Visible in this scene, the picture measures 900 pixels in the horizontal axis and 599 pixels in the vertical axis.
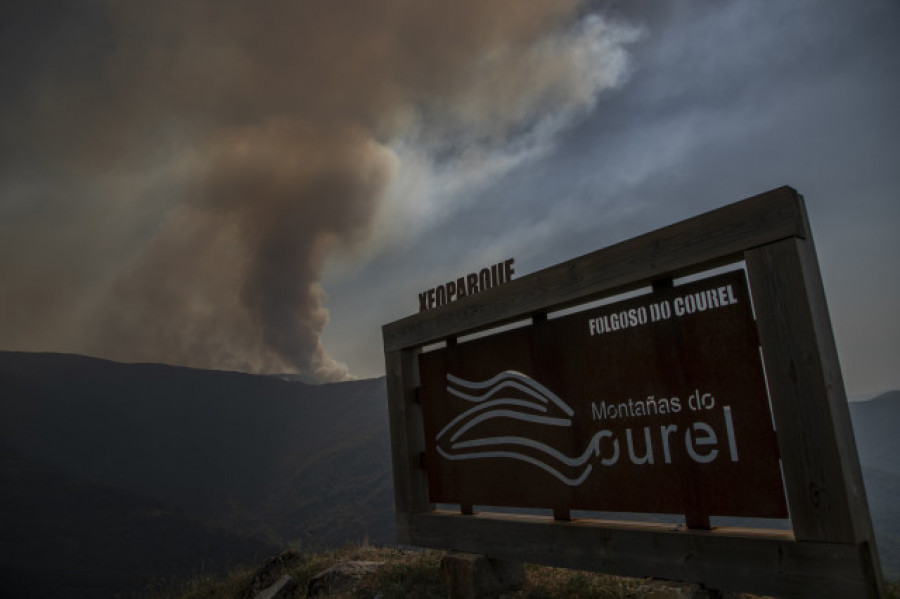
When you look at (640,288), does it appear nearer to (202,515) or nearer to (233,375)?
(202,515)

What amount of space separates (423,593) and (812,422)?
436 cm

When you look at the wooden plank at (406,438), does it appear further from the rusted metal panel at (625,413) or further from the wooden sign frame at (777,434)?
the wooden sign frame at (777,434)

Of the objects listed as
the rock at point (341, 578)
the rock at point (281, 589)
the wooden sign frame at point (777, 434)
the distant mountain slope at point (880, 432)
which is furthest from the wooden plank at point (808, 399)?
the distant mountain slope at point (880, 432)

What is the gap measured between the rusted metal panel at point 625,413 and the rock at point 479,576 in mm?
616

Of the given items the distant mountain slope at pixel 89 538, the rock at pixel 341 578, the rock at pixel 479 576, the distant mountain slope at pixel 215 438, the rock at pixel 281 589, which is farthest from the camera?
the distant mountain slope at pixel 215 438

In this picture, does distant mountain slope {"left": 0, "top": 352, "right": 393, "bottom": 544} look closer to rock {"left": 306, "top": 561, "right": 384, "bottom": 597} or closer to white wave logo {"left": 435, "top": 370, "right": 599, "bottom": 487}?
rock {"left": 306, "top": 561, "right": 384, "bottom": 597}

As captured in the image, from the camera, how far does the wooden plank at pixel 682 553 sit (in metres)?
3.78

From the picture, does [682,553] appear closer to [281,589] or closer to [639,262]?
[639,262]

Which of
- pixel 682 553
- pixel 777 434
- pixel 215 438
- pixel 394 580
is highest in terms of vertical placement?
pixel 215 438

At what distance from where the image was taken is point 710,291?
452cm

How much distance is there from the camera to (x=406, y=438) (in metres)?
7.40

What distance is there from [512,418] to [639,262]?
2.15 metres

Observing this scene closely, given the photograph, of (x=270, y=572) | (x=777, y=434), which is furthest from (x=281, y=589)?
(x=777, y=434)

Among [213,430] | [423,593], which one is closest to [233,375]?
[213,430]
